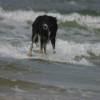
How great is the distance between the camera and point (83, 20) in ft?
79.9

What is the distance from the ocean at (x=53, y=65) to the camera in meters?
7.72

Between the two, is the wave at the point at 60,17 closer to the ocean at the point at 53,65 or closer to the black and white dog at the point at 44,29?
the ocean at the point at 53,65

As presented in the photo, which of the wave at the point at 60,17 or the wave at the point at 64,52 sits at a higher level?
the wave at the point at 64,52

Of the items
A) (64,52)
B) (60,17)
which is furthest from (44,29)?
(60,17)

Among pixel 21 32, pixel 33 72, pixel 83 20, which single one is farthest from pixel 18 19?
pixel 33 72

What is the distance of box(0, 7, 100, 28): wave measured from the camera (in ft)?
73.8

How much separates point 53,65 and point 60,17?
1387cm

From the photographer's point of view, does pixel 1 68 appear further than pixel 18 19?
No

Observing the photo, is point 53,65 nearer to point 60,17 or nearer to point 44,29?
point 44,29

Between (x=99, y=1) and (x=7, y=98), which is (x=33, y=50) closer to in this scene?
(x=7, y=98)

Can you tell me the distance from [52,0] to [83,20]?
7566 mm

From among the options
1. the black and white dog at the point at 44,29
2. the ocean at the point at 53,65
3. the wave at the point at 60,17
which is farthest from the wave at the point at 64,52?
the wave at the point at 60,17

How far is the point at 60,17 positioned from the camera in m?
24.5

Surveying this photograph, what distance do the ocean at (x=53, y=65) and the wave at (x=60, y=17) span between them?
0.05 metres
